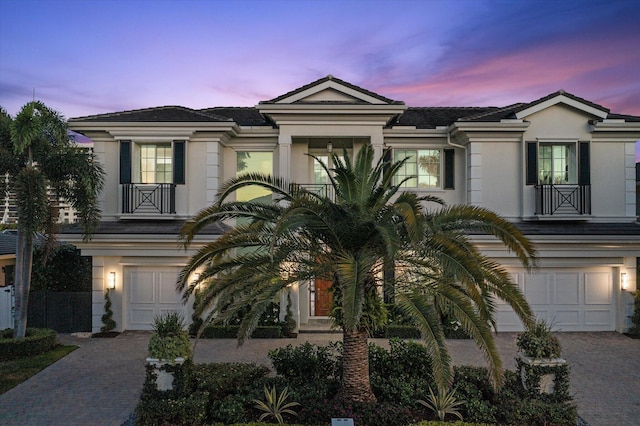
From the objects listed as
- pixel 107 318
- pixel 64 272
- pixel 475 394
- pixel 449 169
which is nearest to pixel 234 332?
pixel 107 318

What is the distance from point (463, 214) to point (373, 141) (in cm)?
720

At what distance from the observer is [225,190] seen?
7680 mm

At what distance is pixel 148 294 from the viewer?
14.2 metres

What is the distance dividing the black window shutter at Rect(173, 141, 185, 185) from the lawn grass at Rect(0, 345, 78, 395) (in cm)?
561

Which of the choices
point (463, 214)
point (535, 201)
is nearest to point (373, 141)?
point (535, 201)

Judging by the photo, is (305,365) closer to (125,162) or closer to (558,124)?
(125,162)

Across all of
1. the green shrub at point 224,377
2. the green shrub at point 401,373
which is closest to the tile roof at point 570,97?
the green shrub at point 401,373

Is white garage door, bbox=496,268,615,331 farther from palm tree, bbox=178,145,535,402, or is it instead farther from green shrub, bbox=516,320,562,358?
palm tree, bbox=178,145,535,402

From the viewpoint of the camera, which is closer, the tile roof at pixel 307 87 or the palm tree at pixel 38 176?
the palm tree at pixel 38 176

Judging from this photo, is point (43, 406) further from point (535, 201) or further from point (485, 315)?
point (535, 201)

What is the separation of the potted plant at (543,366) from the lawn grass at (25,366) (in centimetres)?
1014

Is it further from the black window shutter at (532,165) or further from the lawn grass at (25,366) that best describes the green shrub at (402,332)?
the lawn grass at (25,366)

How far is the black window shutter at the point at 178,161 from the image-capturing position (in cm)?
1431

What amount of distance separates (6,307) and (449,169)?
14.5 m
